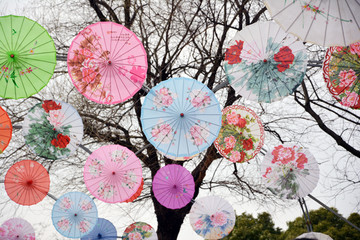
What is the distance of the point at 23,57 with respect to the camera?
416 centimetres

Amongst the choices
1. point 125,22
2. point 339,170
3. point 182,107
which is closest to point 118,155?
point 182,107

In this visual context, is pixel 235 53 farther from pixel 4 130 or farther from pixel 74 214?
pixel 74 214

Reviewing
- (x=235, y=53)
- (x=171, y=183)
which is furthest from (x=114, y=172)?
(x=235, y=53)

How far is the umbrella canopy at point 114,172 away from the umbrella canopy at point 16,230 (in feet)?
7.04

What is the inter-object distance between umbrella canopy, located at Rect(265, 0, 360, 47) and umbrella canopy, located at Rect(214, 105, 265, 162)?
2.28 m

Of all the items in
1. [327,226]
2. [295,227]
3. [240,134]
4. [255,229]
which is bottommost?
[240,134]

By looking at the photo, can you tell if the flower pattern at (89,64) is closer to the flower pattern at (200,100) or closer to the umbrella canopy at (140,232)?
the flower pattern at (200,100)

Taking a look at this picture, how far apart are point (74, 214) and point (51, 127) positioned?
5.33 feet

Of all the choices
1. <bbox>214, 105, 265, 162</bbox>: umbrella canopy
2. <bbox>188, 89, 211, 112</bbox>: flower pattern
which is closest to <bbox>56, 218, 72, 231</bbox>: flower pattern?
<bbox>214, 105, 265, 162</bbox>: umbrella canopy

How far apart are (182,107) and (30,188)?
3.09 meters

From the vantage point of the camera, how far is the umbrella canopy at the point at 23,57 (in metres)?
4.13

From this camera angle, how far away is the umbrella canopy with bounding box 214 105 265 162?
18.1 feet

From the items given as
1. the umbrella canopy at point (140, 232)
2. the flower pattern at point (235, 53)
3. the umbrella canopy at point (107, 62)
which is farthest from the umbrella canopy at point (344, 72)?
the umbrella canopy at point (140, 232)

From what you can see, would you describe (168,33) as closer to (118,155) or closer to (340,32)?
(118,155)
